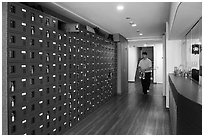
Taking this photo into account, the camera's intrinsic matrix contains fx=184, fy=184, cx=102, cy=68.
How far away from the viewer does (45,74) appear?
2580 millimetres

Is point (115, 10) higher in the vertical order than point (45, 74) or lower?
higher

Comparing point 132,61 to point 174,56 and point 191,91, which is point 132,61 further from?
point 191,91

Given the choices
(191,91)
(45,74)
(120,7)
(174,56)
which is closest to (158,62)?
(174,56)

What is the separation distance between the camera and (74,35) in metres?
3.36

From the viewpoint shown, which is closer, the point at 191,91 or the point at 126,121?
the point at 191,91

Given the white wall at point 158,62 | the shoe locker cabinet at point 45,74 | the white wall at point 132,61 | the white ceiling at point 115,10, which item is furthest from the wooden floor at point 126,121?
the white wall at point 132,61

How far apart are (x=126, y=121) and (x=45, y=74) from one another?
1841 millimetres

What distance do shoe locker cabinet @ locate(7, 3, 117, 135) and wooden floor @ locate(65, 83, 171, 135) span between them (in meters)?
0.25

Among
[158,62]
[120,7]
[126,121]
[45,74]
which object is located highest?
[120,7]

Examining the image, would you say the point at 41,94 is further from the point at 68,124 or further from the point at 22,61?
the point at 68,124

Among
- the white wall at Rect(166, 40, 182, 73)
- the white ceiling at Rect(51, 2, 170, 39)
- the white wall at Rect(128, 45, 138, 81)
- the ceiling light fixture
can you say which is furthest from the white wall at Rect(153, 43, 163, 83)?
the ceiling light fixture

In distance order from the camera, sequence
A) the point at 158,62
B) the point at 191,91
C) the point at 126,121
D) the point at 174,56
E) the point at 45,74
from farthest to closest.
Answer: the point at 158,62 < the point at 174,56 < the point at 126,121 < the point at 45,74 < the point at 191,91

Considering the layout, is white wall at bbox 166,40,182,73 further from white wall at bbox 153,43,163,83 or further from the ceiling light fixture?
white wall at bbox 153,43,163,83

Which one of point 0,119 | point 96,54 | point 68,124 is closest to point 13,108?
point 0,119
